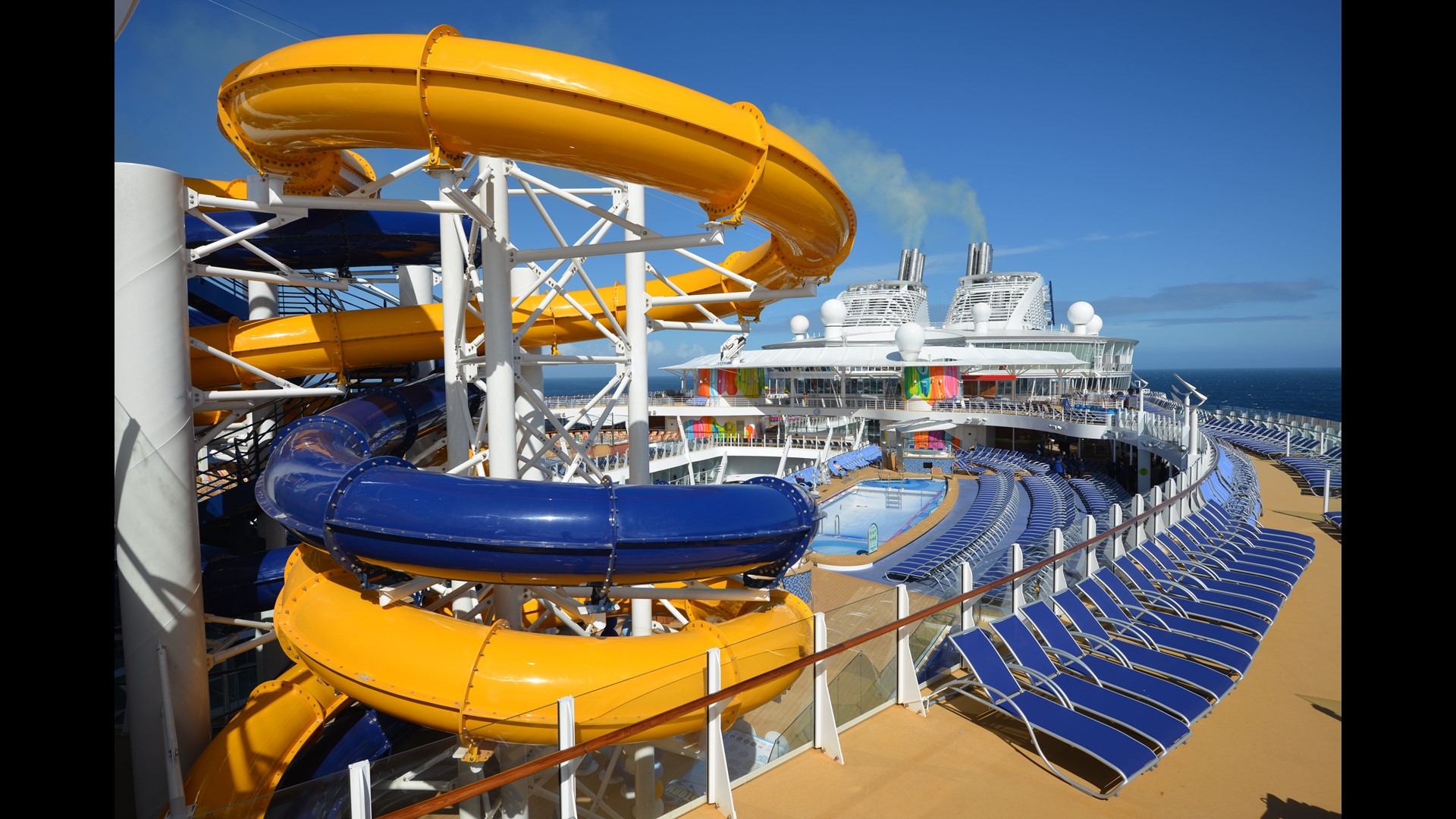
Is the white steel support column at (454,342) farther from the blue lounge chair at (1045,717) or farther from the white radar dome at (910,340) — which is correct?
the white radar dome at (910,340)

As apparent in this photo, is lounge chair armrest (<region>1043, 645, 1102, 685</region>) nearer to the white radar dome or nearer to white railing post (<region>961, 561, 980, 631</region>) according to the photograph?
white railing post (<region>961, 561, 980, 631</region>)

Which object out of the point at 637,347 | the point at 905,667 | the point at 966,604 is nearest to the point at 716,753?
the point at 905,667

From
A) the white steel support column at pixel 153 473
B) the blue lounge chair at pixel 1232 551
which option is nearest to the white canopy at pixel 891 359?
the blue lounge chair at pixel 1232 551

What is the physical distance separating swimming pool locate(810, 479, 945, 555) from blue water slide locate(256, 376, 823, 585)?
511 inches

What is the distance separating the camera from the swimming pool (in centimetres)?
1853

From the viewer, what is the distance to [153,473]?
17.8 feet

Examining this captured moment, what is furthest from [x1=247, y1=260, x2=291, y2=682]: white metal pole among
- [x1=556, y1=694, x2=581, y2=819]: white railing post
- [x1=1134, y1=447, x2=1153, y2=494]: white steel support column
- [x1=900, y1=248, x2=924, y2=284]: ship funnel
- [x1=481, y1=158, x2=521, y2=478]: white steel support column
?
[x1=900, y1=248, x2=924, y2=284]: ship funnel

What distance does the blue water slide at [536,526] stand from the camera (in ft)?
13.6

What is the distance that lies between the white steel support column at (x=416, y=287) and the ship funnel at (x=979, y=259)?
1551 inches

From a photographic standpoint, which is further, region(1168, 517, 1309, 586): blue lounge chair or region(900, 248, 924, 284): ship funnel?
region(900, 248, 924, 284): ship funnel

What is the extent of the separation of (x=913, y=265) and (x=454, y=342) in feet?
141
